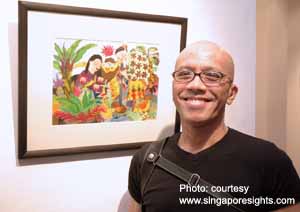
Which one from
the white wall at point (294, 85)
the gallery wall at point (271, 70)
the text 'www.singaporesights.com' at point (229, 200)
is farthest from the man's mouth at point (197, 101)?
the white wall at point (294, 85)

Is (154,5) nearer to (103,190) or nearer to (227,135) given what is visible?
(227,135)

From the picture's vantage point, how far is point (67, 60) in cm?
117

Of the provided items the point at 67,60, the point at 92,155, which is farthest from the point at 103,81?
the point at 92,155

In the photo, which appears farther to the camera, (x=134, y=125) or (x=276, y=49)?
(x=276, y=49)

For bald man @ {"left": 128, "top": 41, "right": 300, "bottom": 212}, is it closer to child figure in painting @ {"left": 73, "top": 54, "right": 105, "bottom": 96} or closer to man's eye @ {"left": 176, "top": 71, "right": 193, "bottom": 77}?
man's eye @ {"left": 176, "top": 71, "right": 193, "bottom": 77}

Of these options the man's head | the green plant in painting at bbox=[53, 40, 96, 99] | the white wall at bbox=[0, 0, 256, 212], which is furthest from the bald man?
the green plant in painting at bbox=[53, 40, 96, 99]

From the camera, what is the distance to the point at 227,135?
3.77 ft

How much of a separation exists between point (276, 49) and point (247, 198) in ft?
3.06

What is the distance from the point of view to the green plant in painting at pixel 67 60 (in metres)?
1.16

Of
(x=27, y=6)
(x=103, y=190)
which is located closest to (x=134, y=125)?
(x=103, y=190)

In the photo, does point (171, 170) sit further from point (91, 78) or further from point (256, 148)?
point (91, 78)

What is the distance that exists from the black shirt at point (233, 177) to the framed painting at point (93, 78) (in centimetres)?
26

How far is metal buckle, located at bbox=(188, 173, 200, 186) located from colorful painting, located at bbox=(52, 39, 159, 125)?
34cm

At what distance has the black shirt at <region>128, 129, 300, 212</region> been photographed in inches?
41.8
